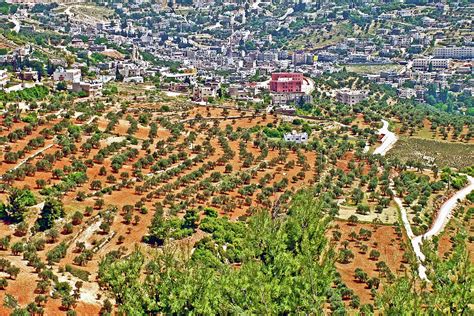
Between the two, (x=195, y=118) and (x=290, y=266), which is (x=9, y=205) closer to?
(x=290, y=266)

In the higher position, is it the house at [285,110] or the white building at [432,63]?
the house at [285,110]

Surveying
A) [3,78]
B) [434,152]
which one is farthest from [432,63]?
[3,78]

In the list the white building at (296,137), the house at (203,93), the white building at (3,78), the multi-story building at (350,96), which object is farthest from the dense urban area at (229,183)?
the white building at (3,78)

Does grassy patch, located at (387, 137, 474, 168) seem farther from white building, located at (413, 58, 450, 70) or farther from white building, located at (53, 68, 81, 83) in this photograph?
white building, located at (413, 58, 450, 70)

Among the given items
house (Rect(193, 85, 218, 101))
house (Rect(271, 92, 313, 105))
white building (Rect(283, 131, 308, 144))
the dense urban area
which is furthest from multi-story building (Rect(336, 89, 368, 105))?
white building (Rect(283, 131, 308, 144))

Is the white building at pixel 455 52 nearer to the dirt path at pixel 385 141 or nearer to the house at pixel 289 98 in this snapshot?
the house at pixel 289 98

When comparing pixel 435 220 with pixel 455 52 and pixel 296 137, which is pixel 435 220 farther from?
pixel 455 52
